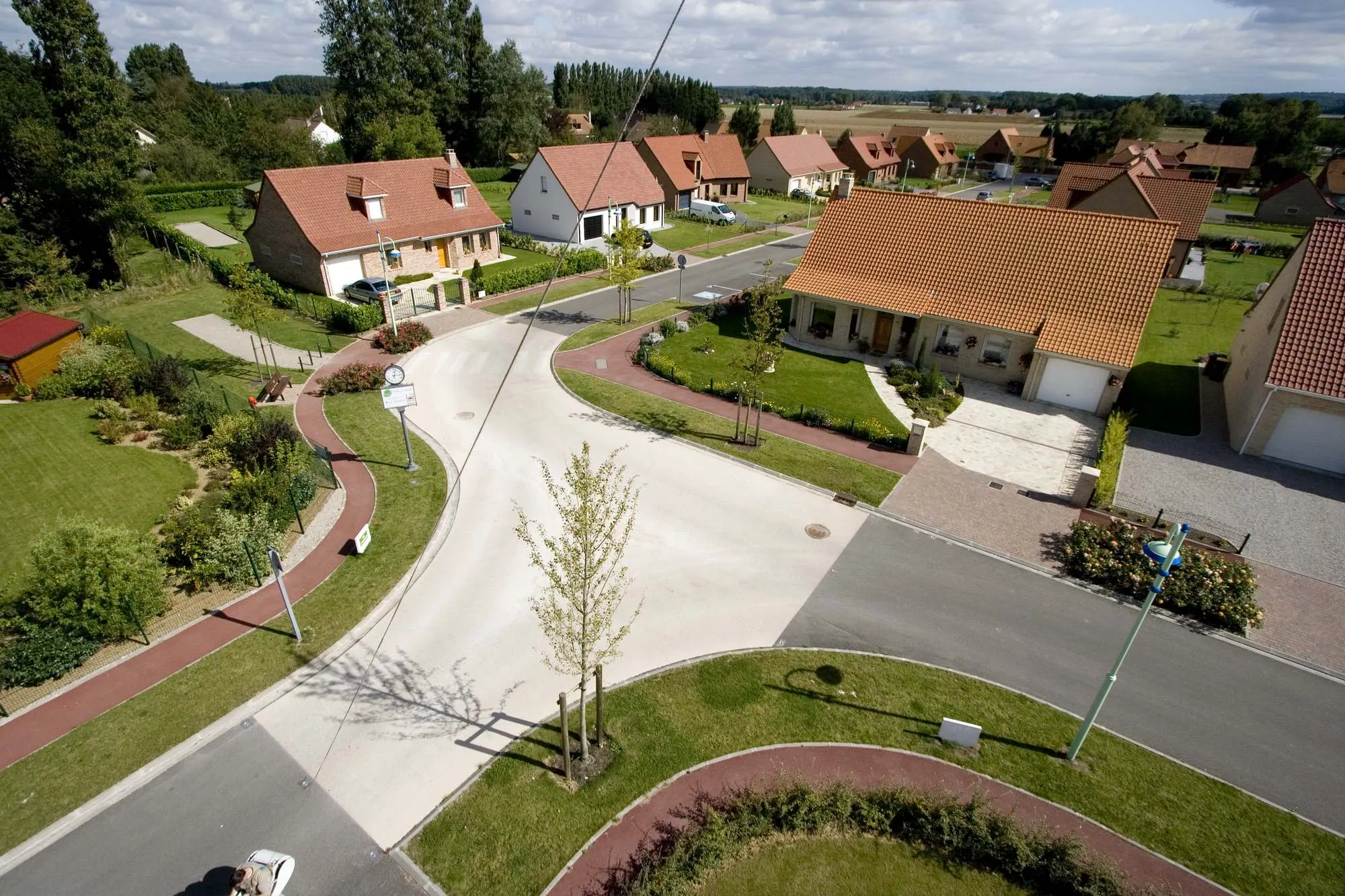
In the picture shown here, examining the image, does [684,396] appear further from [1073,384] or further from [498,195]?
[498,195]

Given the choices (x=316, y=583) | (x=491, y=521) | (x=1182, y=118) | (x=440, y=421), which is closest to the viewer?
(x=316, y=583)

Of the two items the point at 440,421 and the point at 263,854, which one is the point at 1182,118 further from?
the point at 263,854

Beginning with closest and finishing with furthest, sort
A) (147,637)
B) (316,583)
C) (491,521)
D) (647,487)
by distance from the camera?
(147,637) → (316,583) → (491,521) → (647,487)

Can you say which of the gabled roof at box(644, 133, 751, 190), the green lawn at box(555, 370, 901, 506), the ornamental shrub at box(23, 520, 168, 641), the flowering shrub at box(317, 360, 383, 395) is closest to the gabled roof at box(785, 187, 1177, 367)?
the green lawn at box(555, 370, 901, 506)

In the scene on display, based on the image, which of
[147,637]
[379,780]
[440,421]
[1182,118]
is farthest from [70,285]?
[1182,118]

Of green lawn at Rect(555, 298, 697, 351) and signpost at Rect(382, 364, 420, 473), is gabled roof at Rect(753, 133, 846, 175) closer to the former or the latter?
green lawn at Rect(555, 298, 697, 351)
